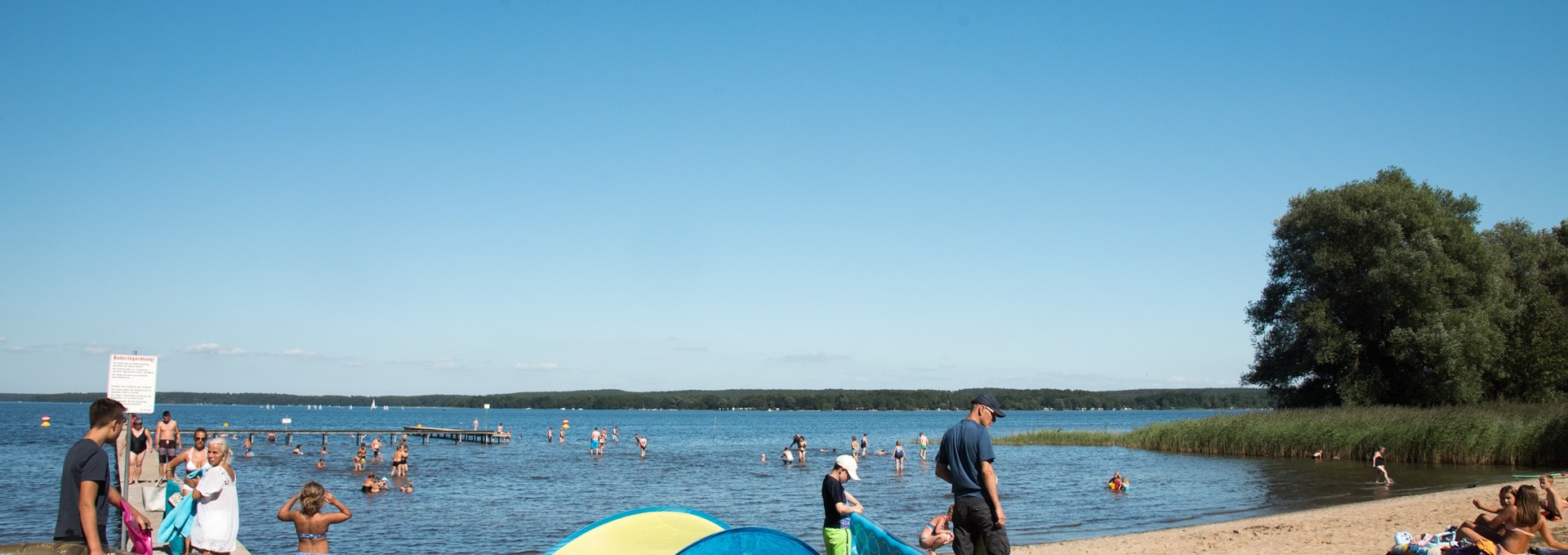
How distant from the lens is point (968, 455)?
786 cm

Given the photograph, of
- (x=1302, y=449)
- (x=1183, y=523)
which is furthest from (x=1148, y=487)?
(x=1302, y=449)

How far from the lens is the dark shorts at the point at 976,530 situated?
7863mm

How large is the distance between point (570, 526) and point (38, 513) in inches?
444

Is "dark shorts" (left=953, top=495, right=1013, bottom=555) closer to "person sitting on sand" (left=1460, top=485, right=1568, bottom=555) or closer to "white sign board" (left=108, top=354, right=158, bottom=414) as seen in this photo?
"person sitting on sand" (left=1460, top=485, right=1568, bottom=555)

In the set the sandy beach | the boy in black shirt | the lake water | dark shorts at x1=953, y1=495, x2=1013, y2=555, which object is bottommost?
the lake water

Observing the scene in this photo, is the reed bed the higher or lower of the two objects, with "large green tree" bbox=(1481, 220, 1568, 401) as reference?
lower

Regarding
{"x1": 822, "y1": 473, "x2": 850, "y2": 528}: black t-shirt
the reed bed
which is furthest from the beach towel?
the reed bed

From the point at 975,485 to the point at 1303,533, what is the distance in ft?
32.8

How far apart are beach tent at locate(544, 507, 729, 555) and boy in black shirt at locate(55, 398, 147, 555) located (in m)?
3.92

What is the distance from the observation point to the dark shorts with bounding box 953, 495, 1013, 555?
786 centimetres

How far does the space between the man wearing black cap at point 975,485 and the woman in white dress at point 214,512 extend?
20.3 ft

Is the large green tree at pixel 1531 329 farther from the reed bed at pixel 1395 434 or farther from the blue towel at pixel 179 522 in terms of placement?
the blue towel at pixel 179 522

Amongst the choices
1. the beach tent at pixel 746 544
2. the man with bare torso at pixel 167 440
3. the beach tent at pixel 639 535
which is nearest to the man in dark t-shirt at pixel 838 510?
the beach tent at pixel 746 544

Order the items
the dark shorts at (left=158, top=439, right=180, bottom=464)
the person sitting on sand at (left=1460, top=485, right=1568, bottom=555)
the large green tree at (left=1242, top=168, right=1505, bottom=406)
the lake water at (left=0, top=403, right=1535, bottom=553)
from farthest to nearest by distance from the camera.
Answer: the large green tree at (left=1242, top=168, right=1505, bottom=406) < the dark shorts at (left=158, top=439, right=180, bottom=464) < the lake water at (left=0, top=403, right=1535, bottom=553) < the person sitting on sand at (left=1460, top=485, right=1568, bottom=555)
